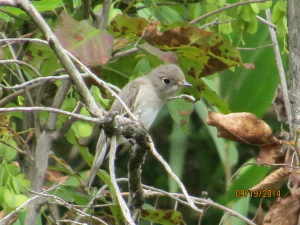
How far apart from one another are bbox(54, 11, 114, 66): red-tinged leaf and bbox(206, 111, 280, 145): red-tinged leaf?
34 cm

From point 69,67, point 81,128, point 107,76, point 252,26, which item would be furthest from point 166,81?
point 69,67

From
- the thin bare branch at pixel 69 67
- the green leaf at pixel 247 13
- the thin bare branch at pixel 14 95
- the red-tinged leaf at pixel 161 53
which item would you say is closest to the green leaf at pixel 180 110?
the red-tinged leaf at pixel 161 53

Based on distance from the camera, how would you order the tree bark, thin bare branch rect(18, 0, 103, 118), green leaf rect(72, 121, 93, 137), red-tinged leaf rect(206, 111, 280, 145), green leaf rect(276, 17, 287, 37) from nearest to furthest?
thin bare branch rect(18, 0, 103, 118), the tree bark, red-tinged leaf rect(206, 111, 280, 145), green leaf rect(276, 17, 287, 37), green leaf rect(72, 121, 93, 137)

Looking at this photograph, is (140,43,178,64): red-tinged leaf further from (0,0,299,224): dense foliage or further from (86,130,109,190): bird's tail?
(86,130,109,190): bird's tail

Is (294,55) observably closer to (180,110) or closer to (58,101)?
(180,110)

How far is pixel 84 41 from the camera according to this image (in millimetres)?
1376

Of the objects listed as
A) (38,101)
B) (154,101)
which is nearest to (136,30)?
(38,101)

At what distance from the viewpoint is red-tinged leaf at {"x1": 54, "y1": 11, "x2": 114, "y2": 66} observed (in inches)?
52.8

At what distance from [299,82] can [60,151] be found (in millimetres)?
2108

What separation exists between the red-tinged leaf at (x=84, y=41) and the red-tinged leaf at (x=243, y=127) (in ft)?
1.11

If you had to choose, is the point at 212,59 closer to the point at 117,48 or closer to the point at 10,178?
the point at 117,48

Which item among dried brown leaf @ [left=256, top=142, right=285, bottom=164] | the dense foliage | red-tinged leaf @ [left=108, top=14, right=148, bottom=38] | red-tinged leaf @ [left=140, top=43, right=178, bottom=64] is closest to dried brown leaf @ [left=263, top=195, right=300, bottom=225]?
the dense foliage

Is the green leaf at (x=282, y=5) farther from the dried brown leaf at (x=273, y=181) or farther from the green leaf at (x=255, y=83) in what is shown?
the green leaf at (x=255, y=83)

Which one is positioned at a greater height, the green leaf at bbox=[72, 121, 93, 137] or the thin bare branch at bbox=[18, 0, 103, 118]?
the thin bare branch at bbox=[18, 0, 103, 118]
